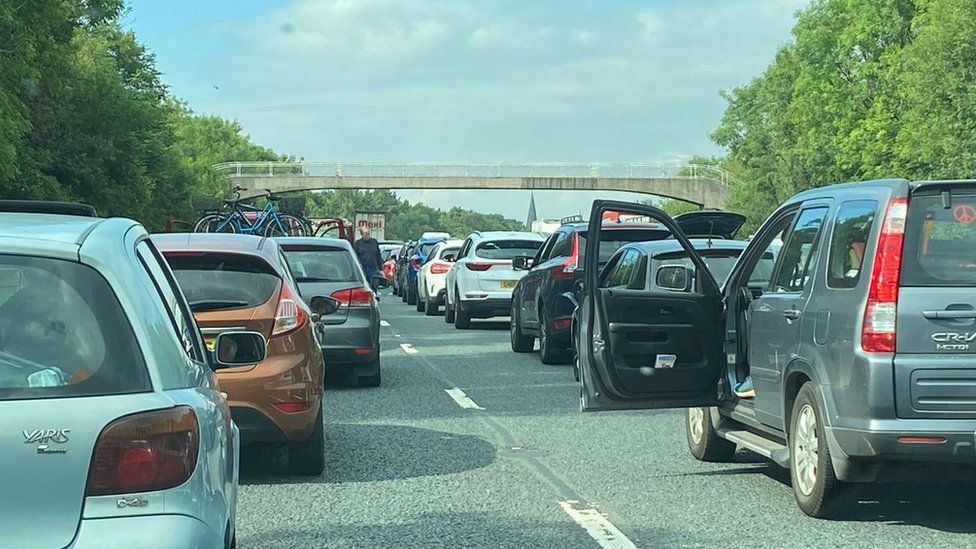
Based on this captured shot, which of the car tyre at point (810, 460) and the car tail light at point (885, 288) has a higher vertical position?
the car tail light at point (885, 288)

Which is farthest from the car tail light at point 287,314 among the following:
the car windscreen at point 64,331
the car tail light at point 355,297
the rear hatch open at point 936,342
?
the car tail light at point 355,297

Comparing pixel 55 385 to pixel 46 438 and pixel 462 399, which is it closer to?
pixel 46 438

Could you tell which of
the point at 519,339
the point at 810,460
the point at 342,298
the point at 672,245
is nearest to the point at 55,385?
the point at 810,460

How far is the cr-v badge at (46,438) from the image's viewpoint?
12.5ft

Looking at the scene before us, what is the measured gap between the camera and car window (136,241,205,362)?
4750 millimetres

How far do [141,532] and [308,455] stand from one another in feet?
17.5

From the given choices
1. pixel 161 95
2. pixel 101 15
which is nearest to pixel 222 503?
pixel 101 15

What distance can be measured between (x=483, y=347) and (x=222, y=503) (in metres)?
17.1

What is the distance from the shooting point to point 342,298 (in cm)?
1521

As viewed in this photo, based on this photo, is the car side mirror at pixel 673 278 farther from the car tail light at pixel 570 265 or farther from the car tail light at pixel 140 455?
the car tail light at pixel 570 265

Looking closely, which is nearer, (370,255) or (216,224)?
(216,224)

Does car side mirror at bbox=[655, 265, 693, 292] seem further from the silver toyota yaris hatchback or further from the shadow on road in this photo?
the silver toyota yaris hatchback

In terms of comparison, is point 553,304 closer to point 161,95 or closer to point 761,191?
point 161,95

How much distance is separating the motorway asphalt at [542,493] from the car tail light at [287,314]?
930 millimetres
